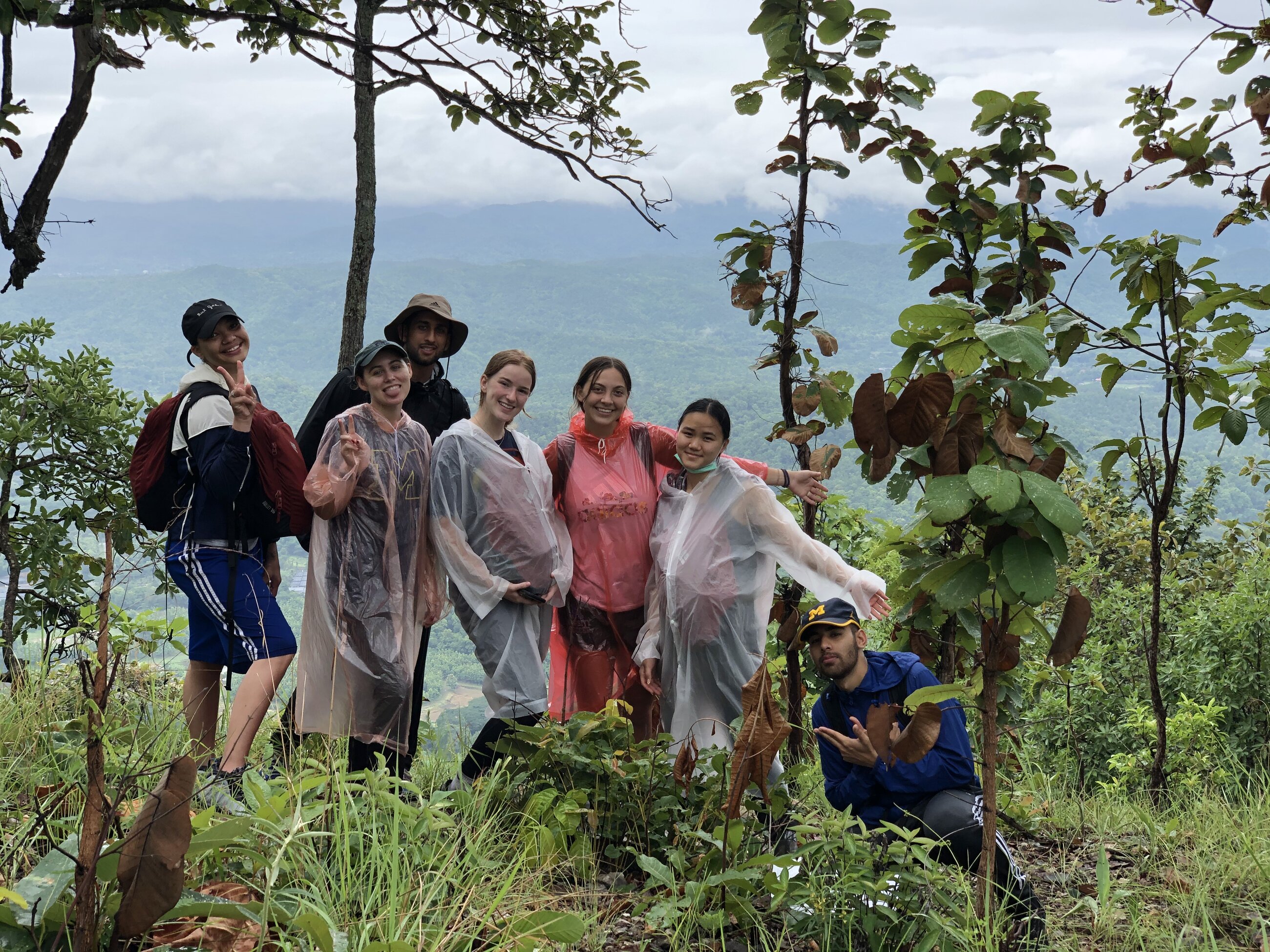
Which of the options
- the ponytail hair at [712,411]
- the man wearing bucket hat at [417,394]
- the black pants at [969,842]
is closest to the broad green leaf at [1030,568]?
the black pants at [969,842]

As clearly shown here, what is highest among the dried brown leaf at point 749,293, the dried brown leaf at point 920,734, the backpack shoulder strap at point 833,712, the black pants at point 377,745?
the dried brown leaf at point 749,293

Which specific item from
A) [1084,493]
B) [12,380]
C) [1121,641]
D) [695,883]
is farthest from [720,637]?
[1084,493]

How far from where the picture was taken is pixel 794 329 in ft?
12.5

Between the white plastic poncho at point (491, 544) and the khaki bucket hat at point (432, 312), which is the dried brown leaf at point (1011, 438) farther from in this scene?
the khaki bucket hat at point (432, 312)

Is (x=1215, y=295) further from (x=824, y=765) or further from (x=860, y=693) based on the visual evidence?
(x=824, y=765)

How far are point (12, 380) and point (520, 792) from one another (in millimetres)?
3596

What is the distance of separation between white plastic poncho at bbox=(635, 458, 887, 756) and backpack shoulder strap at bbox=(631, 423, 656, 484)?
165 mm

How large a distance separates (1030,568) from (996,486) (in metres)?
0.23

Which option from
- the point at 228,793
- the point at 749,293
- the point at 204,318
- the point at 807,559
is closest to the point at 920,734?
the point at 807,559

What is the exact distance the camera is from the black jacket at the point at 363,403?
3471mm

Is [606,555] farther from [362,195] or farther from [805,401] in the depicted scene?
[362,195]

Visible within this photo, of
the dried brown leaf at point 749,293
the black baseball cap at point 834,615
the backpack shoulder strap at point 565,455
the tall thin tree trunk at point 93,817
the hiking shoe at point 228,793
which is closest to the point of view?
the tall thin tree trunk at point 93,817

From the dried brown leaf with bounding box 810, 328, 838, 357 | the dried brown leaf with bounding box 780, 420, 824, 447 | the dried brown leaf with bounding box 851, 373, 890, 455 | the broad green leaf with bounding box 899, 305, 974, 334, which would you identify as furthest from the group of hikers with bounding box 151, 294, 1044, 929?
the broad green leaf with bounding box 899, 305, 974, 334

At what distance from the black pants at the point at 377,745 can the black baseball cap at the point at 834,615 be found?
4.43 feet
